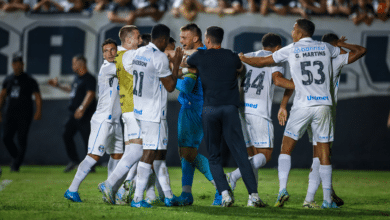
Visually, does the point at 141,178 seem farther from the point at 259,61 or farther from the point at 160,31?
the point at 259,61

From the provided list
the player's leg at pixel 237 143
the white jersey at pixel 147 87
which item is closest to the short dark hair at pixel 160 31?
the white jersey at pixel 147 87

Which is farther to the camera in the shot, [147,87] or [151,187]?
[151,187]

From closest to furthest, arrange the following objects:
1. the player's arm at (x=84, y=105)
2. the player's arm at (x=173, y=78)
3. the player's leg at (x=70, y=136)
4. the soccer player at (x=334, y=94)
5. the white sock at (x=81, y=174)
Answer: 1. the player's arm at (x=173, y=78)
2. the soccer player at (x=334, y=94)
3. the white sock at (x=81, y=174)
4. the player's arm at (x=84, y=105)
5. the player's leg at (x=70, y=136)

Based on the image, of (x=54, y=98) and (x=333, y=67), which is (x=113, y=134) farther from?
(x=54, y=98)

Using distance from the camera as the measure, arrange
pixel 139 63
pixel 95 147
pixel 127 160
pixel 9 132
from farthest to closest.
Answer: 1. pixel 9 132
2. pixel 95 147
3. pixel 127 160
4. pixel 139 63

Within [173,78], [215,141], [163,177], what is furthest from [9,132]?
[215,141]

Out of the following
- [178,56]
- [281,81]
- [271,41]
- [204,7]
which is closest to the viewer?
[178,56]

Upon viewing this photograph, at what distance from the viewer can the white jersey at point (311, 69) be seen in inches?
191

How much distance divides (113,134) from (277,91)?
6719mm

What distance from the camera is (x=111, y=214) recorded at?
424cm

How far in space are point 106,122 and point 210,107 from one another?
59.5 inches

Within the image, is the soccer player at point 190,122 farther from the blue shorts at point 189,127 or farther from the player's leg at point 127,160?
the player's leg at point 127,160

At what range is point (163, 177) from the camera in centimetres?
499

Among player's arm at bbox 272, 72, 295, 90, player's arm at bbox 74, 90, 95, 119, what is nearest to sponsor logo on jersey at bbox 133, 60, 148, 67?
player's arm at bbox 272, 72, 295, 90
